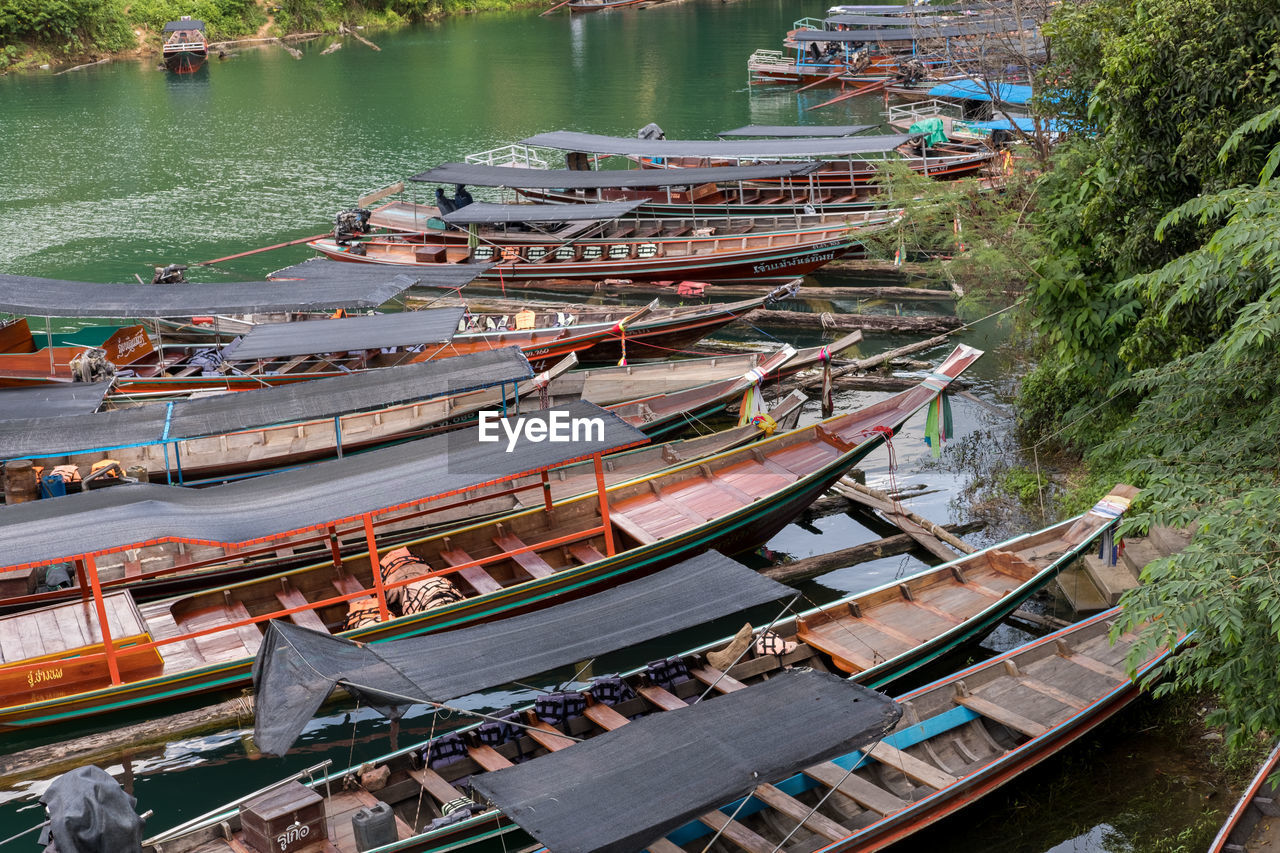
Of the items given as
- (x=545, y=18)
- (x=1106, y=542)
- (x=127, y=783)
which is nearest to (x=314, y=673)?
(x=127, y=783)

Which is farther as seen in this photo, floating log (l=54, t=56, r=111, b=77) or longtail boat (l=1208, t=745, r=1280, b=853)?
floating log (l=54, t=56, r=111, b=77)

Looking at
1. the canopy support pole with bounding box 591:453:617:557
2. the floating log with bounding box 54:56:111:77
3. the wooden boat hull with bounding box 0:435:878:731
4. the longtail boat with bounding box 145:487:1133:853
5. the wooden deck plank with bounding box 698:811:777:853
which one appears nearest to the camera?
the wooden deck plank with bounding box 698:811:777:853

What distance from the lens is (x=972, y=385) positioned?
19.8m

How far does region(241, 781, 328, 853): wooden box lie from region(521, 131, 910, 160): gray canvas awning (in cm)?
1963

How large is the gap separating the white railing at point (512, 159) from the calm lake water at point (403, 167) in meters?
2.59

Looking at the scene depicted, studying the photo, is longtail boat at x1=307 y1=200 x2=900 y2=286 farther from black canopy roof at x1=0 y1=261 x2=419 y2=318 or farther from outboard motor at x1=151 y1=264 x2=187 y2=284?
black canopy roof at x1=0 y1=261 x2=419 y2=318

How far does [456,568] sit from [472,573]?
0.73m

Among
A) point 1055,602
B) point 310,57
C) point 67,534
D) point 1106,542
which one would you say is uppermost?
point 310,57

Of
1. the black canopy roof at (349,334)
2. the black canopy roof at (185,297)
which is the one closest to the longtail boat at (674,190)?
the black canopy roof at (185,297)

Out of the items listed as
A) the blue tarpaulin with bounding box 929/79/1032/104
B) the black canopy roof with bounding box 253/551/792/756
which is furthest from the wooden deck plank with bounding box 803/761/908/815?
the blue tarpaulin with bounding box 929/79/1032/104

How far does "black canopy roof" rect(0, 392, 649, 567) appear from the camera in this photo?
11281mm

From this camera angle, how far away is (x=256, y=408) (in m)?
15.3

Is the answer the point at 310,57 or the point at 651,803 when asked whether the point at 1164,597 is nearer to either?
the point at 651,803

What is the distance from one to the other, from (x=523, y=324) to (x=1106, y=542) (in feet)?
37.2
